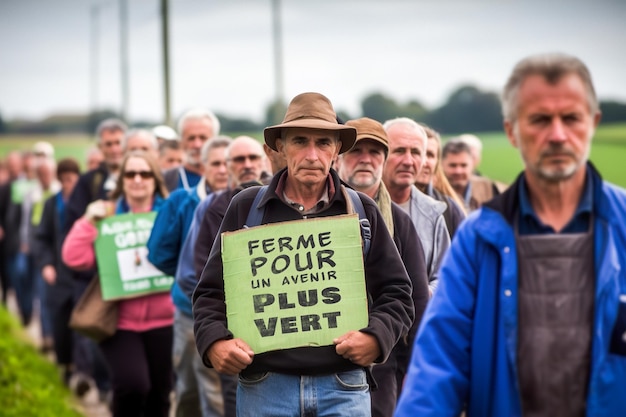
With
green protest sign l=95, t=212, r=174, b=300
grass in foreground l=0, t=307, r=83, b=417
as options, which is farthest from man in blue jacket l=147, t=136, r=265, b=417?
grass in foreground l=0, t=307, r=83, b=417

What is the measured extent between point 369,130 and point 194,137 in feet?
12.8

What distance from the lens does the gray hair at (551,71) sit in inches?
142

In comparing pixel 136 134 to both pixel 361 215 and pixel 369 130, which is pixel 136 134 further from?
pixel 361 215

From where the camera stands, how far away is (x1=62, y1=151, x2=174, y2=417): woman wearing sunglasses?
8.14 metres

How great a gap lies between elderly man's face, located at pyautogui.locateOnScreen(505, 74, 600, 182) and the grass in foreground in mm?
6256

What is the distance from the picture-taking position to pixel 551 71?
361cm

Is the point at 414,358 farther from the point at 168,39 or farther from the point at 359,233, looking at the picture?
the point at 168,39

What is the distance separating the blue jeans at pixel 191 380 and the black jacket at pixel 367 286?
2.55 m

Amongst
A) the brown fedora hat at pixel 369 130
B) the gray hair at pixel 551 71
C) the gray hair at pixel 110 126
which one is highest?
the gray hair at pixel 110 126

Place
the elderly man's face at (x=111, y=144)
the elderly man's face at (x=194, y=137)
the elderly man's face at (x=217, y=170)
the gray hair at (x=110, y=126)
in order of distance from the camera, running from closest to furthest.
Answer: the elderly man's face at (x=217, y=170) < the elderly man's face at (x=194, y=137) < the elderly man's face at (x=111, y=144) < the gray hair at (x=110, y=126)

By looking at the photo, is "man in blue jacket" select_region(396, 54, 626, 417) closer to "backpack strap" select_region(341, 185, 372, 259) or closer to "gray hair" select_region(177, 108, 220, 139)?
"backpack strap" select_region(341, 185, 372, 259)

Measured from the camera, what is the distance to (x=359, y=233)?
493 centimetres

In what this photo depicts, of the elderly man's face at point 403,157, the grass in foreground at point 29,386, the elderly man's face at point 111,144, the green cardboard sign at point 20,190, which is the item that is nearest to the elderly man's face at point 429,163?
the elderly man's face at point 403,157

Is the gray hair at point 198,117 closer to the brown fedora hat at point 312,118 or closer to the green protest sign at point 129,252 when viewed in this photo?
the green protest sign at point 129,252
